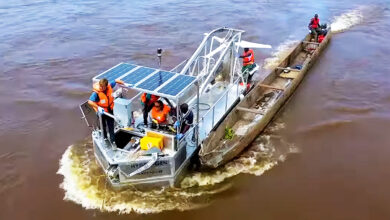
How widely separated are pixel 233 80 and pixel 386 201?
562cm

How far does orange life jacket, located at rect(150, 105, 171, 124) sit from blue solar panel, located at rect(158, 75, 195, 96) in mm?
683

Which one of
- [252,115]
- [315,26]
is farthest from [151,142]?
[315,26]

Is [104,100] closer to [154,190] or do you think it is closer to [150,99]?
[150,99]

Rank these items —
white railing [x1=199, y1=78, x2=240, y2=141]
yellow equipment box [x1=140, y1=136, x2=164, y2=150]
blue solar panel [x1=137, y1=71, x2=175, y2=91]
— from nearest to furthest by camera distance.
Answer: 1. blue solar panel [x1=137, y1=71, x2=175, y2=91]
2. yellow equipment box [x1=140, y1=136, x2=164, y2=150]
3. white railing [x1=199, y1=78, x2=240, y2=141]

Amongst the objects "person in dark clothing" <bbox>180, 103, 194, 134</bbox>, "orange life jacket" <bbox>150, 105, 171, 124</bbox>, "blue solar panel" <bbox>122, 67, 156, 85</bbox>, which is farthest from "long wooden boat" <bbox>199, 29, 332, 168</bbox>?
"blue solar panel" <bbox>122, 67, 156, 85</bbox>

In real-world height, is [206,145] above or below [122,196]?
above

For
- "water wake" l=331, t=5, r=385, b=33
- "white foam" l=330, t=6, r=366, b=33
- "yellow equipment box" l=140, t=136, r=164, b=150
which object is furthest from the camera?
"water wake" l=331, t=5, r=385, b=33

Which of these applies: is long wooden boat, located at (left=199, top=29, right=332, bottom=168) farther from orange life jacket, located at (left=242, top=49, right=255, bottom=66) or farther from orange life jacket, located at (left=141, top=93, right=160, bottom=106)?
orange life jacket, located at (left=141, top=93, right=160, bottom=106)

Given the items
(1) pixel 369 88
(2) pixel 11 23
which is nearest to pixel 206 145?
(1) pixel 369 88

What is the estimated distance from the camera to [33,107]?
13.3m

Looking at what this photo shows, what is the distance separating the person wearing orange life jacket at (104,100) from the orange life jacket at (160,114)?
3.25 feet

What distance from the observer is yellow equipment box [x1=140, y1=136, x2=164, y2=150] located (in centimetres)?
888

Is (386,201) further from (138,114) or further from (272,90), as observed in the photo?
(138,114)

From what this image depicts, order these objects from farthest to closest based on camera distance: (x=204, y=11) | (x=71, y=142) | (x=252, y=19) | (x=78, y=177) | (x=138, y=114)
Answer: (x=204, y=11)
(x=252, y=19)
(x=71, y=142)
(x=138, y=114)
(x=78, y=177)
